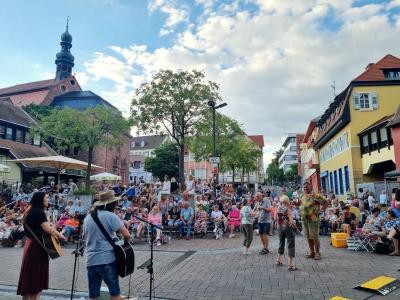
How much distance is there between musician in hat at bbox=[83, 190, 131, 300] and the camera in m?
4.37

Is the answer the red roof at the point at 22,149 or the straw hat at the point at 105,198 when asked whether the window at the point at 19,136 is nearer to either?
the red roof at the point at 22,149

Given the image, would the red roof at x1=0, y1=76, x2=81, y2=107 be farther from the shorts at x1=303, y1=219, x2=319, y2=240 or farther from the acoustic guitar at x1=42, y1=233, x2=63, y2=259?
the acoustic guitar at x1=42, y1=233, x2=63, y2=259

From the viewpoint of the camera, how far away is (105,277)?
171 inches

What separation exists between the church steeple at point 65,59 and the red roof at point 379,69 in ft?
184

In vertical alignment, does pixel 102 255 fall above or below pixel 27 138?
below

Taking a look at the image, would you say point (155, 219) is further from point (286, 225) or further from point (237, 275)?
point (286, 225)

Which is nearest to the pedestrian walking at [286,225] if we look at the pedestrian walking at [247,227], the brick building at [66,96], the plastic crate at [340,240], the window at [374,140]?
the pedestrian walking at [247,227]

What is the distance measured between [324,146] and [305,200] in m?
29.6

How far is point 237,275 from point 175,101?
20.6 meters

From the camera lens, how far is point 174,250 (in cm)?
1151

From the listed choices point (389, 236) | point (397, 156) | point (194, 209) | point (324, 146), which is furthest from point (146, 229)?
point (324, 146)

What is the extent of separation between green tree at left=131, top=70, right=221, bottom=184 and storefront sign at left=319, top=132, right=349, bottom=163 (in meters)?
10.8

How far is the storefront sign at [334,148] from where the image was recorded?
27.9 metres

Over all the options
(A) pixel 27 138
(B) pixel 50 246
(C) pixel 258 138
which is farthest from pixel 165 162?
(B) pixel 50 246
